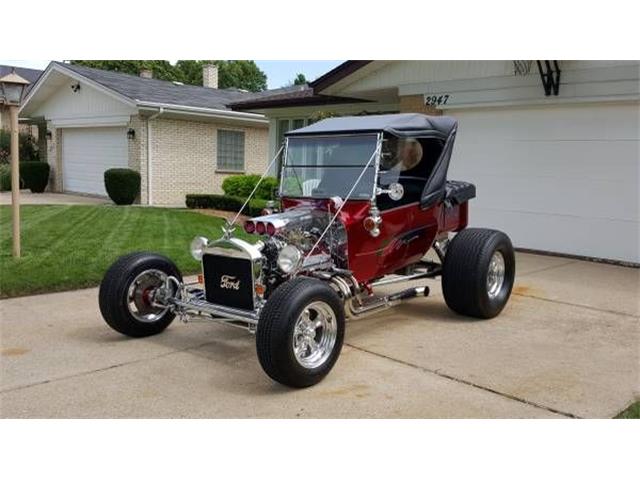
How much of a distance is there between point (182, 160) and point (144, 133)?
147 centimetres

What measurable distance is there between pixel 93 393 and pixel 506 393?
2987 millimetres

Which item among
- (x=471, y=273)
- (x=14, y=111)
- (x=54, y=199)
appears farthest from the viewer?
(x=54, y=199)

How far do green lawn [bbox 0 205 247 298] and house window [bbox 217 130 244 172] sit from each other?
5.07m

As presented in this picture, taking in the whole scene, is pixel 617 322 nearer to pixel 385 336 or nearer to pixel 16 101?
pixel 385 336

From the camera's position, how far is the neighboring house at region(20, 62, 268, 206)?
19281 millimetres

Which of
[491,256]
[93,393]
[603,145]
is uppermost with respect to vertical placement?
[603,145]

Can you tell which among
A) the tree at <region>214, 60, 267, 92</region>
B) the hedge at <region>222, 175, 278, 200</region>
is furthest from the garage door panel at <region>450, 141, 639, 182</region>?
the tree at <region>214, 60, 267, 92</region>

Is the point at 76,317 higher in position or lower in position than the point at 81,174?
lower

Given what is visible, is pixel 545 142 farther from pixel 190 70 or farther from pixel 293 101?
pixel 190 70

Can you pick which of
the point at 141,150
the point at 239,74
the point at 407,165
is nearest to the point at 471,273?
the point at 407,165

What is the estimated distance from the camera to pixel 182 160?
20031mm

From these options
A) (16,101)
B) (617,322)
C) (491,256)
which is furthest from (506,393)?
(16,101)

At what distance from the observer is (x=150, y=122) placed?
19203 mm

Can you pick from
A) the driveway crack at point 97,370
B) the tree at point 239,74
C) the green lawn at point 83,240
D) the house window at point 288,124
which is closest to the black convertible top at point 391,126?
the driveway crack at point 97,370
